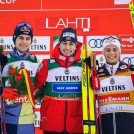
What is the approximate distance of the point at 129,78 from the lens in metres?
4.03

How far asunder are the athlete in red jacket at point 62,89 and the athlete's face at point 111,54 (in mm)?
373

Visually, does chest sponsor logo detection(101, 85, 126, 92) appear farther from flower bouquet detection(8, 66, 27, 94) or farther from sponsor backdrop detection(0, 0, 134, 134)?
sponsor backdrop detection(0, 0, 134, 134)

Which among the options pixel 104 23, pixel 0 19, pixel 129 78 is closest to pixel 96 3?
pixel 104 23

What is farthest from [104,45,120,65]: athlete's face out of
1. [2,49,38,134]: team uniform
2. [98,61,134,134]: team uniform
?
[2,49,38,134]: team uniform

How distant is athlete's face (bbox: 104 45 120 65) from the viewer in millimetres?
4102

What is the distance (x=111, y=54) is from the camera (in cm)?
411

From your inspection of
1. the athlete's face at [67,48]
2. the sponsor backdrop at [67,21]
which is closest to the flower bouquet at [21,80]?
the athlete's face at [67,48]

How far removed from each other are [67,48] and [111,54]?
57cm

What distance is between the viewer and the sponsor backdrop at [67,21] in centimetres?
588

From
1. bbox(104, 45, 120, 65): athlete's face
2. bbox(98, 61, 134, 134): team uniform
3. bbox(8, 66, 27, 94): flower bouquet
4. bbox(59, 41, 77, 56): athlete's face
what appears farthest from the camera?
bbox(59, 41, 77, 56): athlete's face

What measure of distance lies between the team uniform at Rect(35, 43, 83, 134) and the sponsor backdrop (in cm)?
174

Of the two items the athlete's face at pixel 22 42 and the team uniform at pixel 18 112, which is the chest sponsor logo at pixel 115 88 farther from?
the athlete's face at pixel 22 42

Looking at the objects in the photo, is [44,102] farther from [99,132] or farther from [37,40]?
[37,40]

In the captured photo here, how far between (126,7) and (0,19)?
2305 mm
